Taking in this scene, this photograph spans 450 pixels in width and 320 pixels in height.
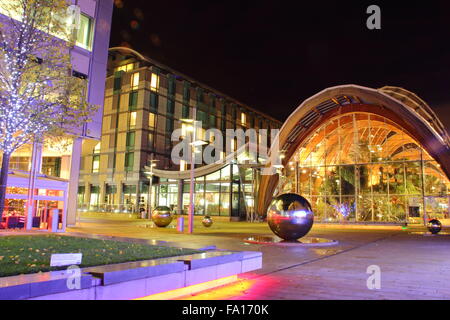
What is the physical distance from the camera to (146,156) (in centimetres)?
6319

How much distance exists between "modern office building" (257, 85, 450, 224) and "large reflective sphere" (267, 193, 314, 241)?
20285 millimetres

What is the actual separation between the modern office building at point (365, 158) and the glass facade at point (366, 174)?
0.08 m

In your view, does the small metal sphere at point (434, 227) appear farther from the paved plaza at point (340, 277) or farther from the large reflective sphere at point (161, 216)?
the large reflective sphere at point (161, 216)

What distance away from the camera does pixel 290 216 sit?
1716 centimetres

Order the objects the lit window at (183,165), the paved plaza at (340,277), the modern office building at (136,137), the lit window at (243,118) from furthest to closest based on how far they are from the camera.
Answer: the lit window at (243,118) < the lit window at (183,165) < the modern office building at (136,137) < the paved plaza at (340,277)

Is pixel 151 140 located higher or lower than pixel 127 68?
lower

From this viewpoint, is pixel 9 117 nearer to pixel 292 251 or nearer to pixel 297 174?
pixel 292 251

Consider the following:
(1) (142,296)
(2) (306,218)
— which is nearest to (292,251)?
(2) (306,218)

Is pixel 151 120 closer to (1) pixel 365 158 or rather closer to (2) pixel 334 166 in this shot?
(2) pixel 334 166

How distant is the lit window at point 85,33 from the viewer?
26.6 m

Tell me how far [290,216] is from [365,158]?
24588 mm

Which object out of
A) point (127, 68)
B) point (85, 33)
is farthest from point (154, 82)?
point (85, 33)

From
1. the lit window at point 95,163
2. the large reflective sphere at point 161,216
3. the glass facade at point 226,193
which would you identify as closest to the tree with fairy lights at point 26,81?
the large reflective sphere at point 161,216
